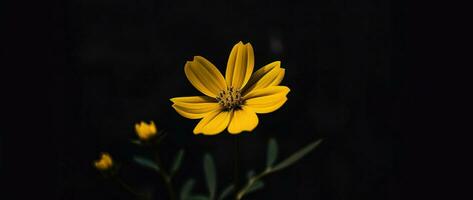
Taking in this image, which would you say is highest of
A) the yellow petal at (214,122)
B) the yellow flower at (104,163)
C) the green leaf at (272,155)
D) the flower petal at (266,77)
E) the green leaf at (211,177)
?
the flower petal at (266,77)

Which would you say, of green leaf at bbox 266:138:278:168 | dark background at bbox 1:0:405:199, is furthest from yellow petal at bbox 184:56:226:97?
dark background at bbox 1:0:405:199

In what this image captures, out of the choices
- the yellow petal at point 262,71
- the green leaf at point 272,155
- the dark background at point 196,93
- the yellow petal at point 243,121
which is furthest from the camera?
the dark background at point 196,93

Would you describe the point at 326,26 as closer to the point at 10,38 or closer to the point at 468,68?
the point at 468,68

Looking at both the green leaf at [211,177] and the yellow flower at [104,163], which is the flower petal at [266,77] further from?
the yellow flower at [104,163]

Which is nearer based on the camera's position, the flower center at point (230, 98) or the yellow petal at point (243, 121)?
the yellow petal at point (243, 121)

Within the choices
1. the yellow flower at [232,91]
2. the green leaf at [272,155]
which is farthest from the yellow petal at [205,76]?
the green leaf at [272,155]

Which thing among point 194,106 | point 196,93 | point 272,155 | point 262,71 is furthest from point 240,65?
point 196,93

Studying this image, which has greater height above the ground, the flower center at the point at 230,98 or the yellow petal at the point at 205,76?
the yellow petal at the point at 205,76
